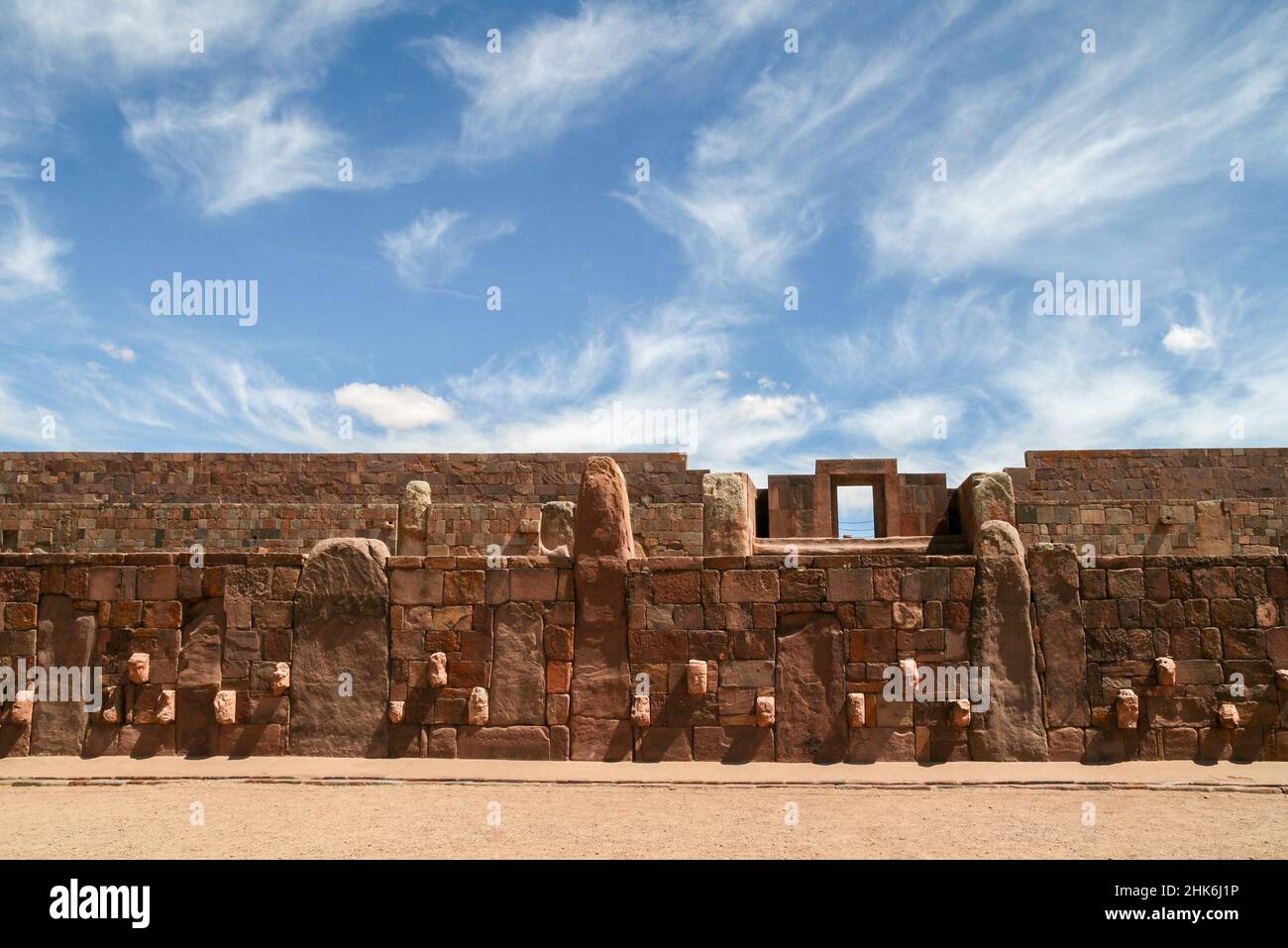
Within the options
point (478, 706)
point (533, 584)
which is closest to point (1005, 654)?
point (533, 584)

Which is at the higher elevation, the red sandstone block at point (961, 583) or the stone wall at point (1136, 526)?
the stone wall at point (1136, 526)

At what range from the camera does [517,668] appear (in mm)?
8297

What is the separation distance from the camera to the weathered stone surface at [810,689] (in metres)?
8.02

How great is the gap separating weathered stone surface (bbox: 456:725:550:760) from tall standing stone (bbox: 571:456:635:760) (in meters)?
0.28

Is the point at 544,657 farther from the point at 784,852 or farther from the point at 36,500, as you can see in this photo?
the point at 36,500

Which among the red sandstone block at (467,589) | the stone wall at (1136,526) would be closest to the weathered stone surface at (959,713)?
the red sandstone block at (467,589)

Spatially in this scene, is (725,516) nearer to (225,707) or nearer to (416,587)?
(416,587)

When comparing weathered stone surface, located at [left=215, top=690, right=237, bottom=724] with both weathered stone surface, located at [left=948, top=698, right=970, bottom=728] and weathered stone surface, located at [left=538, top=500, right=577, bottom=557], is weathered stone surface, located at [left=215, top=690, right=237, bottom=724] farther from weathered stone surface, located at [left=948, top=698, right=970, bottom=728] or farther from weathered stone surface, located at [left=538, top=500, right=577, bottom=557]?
weathered stone surface, located at [left=948, top=698, right=970, bottom=728]

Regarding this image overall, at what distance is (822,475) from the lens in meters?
16.5

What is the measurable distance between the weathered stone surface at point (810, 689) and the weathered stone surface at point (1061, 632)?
1706 millimetres

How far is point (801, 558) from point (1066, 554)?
2225 millimetres

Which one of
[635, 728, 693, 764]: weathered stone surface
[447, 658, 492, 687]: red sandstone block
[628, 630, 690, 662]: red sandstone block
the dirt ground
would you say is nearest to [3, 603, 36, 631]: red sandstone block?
the dirt ground

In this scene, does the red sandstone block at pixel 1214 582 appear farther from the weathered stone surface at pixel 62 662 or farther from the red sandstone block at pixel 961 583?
the weathered stone surface at pixel 62 662

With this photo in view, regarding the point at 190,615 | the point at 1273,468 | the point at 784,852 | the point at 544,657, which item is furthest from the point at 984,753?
the point at 1273,468
